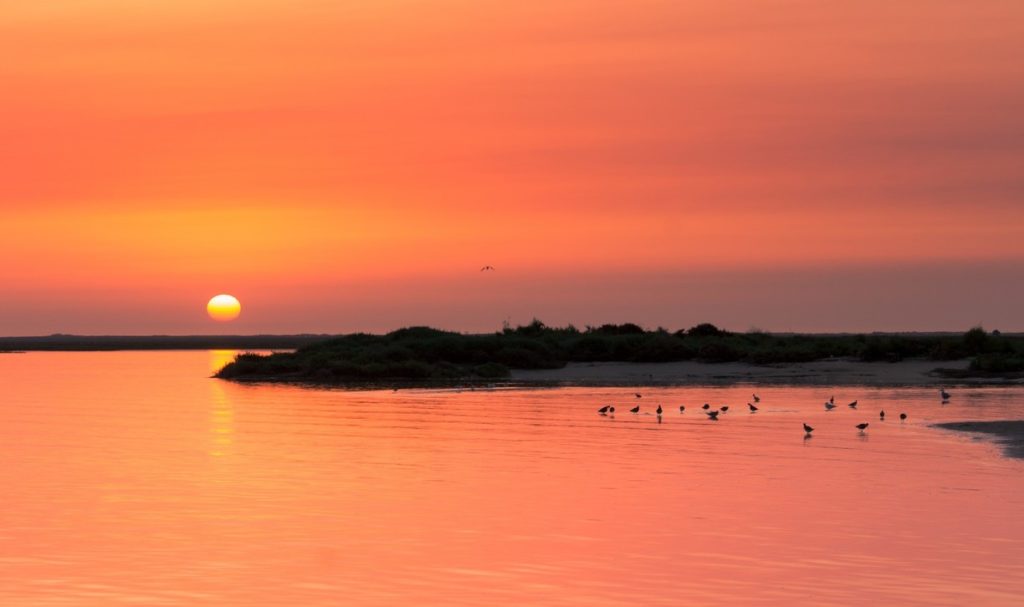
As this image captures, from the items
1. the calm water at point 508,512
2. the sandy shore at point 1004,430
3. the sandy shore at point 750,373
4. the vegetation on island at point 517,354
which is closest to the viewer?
the calm water at point 508,512

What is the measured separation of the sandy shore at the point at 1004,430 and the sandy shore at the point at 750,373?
2503cm

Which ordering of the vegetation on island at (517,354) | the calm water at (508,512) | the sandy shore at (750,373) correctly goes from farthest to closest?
the vegetation on island at (517,354) → the sandy shore at (750,373) → the calm water at (508,512)

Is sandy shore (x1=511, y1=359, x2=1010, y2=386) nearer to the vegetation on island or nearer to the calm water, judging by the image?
the vegetation on island

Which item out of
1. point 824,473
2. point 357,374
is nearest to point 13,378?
point 357,374

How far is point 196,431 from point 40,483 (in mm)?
13487

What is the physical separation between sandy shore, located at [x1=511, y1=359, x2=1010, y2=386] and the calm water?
906 inches

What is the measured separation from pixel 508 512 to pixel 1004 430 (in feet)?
64.6

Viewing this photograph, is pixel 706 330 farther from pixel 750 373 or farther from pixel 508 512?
pixel 508 512

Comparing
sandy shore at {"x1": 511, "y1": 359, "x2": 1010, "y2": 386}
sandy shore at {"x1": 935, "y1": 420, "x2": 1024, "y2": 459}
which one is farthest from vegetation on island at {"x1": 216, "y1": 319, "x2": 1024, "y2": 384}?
sandy shore at {"x1": 935, "y1": 420, "x2": 1024, "y2": 459}

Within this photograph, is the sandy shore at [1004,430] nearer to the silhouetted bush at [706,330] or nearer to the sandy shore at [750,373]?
the sandy shore at [750,373]

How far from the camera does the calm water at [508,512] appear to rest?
18.1m

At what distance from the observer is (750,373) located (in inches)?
2992

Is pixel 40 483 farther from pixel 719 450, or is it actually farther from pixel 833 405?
pixel 833 405

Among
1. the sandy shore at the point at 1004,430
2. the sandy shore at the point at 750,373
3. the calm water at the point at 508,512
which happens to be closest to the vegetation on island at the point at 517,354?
the sandy shore at the point at 750,373
